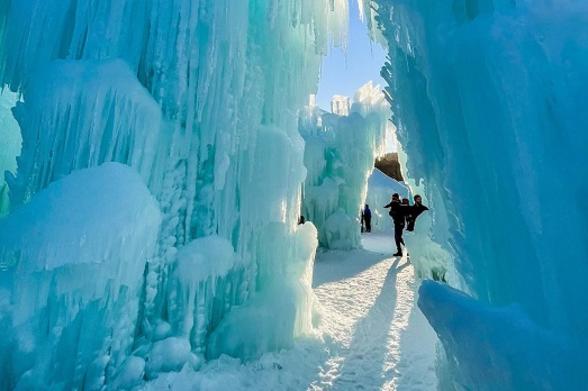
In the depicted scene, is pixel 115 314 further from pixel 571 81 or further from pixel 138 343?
pixel 571 81

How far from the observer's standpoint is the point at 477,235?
7.23ft

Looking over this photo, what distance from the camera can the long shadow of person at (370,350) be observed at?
12.2 ft

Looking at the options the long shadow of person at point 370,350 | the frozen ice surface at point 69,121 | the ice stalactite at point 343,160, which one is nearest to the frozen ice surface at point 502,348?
the long shadow of person at point 370,350

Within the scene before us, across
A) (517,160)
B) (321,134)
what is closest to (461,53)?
(517,160)

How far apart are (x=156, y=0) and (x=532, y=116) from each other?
14.0ft

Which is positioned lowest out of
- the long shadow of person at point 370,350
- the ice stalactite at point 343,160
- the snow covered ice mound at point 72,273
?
the long shadow of person at point 370,350

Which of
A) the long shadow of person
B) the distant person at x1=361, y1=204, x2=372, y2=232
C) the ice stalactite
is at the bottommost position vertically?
the long shadow of person

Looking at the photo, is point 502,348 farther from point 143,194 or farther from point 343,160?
point 343,160

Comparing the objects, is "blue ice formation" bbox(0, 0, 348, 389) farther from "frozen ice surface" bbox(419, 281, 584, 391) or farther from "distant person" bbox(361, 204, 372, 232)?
"distant person" bbox(361, 204, 372, 232)

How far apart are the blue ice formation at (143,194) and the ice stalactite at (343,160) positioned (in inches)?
312

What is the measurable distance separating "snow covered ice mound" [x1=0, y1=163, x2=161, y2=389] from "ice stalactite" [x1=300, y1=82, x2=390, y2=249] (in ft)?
34.1

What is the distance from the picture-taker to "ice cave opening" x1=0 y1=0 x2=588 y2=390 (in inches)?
68.3

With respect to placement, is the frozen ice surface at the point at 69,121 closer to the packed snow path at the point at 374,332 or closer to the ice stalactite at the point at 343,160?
the packed snow path at the point at 374,332

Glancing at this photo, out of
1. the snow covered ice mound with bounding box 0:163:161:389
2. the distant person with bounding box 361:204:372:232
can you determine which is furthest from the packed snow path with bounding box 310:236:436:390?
the distant person with bounding box 361:204:372:232
